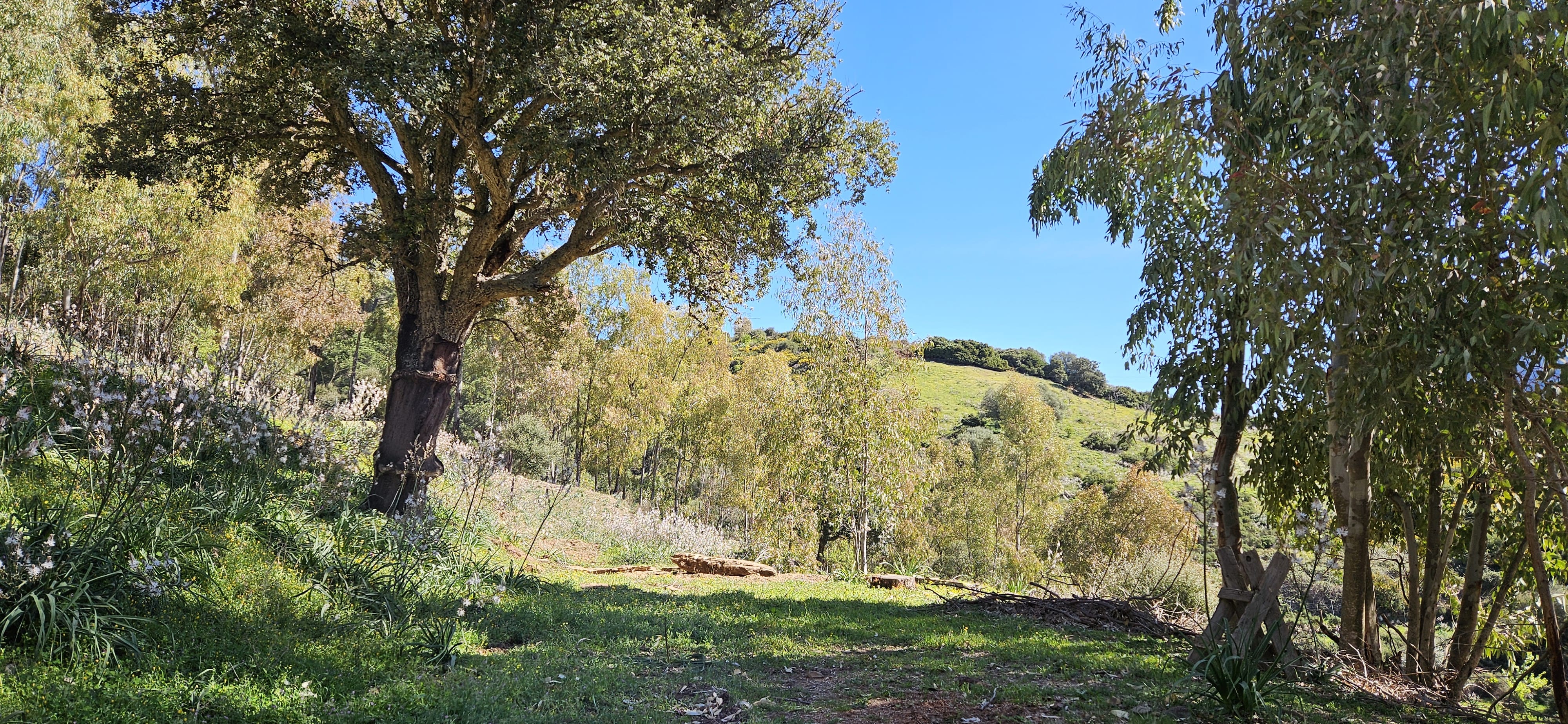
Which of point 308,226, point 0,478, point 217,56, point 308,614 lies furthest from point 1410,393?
point 308,226

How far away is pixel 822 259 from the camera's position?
1522cm

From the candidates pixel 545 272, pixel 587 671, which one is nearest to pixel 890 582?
pixel 545 272

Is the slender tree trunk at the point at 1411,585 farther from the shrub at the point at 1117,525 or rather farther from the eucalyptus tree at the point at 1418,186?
the shrub at the point at 1117,525

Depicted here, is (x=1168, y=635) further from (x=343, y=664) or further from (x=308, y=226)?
(x=308, y=226)

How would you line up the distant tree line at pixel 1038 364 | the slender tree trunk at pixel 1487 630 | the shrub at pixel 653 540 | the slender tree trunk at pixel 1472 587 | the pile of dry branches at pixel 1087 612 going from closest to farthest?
1. the slender tree trunk at pixel 1487 630
2. the slender tree trunk at pixel 1472 587
3. the pile of dry branches at pixel 1087 612
4. the shrub at pixel 653 540
5. the distant tree line at pixel 1038 364

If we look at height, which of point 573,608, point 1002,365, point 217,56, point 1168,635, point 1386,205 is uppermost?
point 1002,365

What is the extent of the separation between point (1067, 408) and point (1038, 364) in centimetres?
2495

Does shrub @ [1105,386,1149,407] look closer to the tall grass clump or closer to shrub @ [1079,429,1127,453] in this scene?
shrub @ [1079,429,1127,453]

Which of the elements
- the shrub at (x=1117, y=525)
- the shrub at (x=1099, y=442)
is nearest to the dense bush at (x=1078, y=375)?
the shrub at (x=1099, y=442)

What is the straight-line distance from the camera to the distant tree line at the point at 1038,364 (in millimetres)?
90562

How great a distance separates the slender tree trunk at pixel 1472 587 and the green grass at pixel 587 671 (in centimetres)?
210

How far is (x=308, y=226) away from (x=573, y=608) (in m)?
18.4

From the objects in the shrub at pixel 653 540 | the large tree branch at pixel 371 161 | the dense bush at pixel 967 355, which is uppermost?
the dense bush at pixel 967 355

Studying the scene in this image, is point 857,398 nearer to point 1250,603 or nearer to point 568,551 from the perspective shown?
point 568,551
